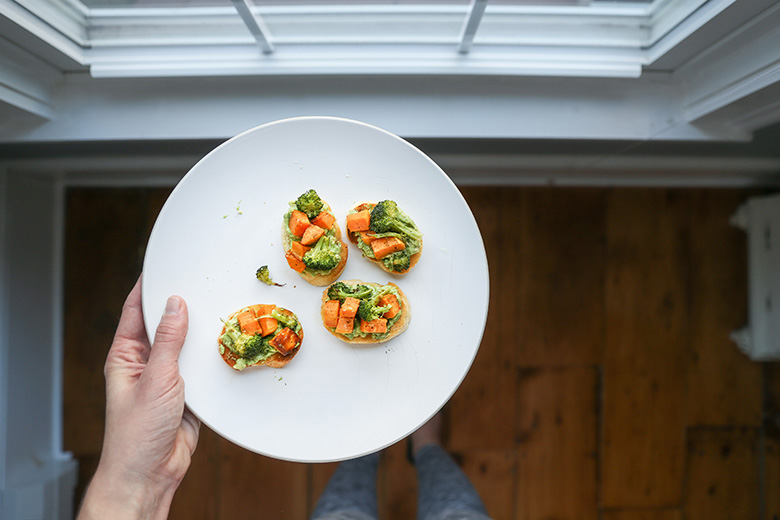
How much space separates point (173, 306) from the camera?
1246 mm

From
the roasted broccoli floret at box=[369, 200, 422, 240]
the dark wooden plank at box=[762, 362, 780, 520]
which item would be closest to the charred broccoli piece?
the roasted broccoli floret at box=[369, 200, 422, 240]

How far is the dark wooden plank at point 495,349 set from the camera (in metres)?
2.14

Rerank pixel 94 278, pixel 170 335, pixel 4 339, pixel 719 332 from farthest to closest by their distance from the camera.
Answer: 1. pixel 719 332
2. pixel 94 278
3. pixel 4 339
4. pixel 170 335

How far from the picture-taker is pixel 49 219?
81.2 inches

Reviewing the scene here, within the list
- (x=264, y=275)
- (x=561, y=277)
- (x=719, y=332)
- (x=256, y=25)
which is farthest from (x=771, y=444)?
(x=256, y=25)

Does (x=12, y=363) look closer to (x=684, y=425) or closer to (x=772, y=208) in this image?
(x=684, y=425)

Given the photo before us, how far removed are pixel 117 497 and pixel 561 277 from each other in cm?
200

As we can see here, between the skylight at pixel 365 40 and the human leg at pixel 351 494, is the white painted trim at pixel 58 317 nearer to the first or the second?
the skylight at pixel 365 40

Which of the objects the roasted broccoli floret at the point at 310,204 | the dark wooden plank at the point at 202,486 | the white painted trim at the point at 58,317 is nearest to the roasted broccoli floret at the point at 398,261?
the roasted broccoli floret at the point at 310,204

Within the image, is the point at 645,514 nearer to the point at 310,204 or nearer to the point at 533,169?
the point at 533,169

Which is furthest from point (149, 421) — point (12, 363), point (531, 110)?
point (531, 110)

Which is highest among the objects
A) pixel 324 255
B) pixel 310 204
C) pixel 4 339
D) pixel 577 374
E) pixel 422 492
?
pixel 310 204

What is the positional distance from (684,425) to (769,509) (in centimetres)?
64

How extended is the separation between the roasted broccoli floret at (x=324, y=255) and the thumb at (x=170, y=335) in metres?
0.39
